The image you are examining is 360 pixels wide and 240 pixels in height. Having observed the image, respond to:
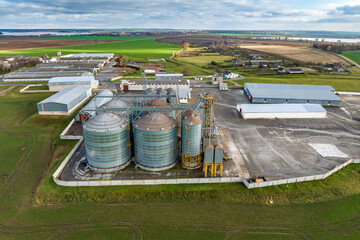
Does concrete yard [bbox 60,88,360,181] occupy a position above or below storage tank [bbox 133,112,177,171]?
below

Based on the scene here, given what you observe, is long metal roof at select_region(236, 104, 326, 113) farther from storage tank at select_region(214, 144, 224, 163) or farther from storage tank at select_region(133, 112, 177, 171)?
storage tank at select_region(133, 112, 177, 171)

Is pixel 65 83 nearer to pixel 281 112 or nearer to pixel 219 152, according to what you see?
pixel 219 152

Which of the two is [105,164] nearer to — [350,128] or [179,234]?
[179,234]

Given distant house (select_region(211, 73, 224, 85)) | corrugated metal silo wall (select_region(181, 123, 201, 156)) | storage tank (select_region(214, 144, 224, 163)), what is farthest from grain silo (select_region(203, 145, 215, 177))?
distant house (select_region(211, 73, 224, 85))

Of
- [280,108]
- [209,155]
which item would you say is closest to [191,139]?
[209,155]

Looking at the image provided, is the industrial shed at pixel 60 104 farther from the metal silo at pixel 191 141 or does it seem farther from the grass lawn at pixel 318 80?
the grass lawn at pixel 318 80

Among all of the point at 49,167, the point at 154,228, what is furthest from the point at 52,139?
the point at 154,228

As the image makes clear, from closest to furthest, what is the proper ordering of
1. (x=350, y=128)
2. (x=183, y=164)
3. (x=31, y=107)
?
(x=183, y=164) → (x=350, y=128) → (x=31, y=107)

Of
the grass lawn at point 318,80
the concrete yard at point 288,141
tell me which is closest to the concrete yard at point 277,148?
the concrete yard at point 288,141
